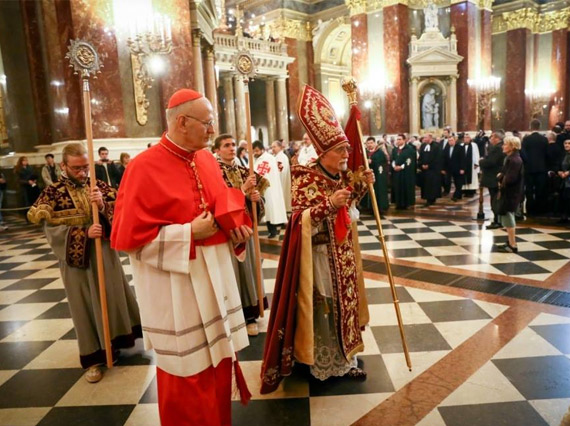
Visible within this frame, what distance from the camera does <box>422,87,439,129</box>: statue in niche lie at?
1612 centimetres

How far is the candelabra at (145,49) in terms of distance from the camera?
7.13m

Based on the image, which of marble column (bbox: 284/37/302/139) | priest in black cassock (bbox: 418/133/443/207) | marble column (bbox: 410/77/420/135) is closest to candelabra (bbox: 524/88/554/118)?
marble column (bbox: 410/77/420/135)

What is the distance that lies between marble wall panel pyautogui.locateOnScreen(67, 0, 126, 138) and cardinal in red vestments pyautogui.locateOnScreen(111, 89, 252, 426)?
248 inches

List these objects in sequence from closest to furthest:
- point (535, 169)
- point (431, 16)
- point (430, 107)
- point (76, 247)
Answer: point (76, 247)
point (535, 169)
point (431, 16)
point (430, 107)

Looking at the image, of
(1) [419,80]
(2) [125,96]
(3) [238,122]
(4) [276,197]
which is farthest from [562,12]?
(2) [125,96]

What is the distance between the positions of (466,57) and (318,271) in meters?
15.9

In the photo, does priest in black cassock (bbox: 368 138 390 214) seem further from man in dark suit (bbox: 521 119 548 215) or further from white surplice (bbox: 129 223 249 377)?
white surplice (bbox: 129 223 249 377)

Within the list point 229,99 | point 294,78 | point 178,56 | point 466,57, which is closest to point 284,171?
point 178,56

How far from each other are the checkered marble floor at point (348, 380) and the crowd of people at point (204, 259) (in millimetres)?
164

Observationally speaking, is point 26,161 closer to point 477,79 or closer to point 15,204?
point 15,204

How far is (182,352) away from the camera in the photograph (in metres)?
1.92

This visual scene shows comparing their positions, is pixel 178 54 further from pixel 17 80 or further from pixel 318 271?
pixel 318 271

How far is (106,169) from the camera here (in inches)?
286

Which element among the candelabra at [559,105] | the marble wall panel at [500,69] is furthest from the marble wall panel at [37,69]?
the candelabra at [559,105]
